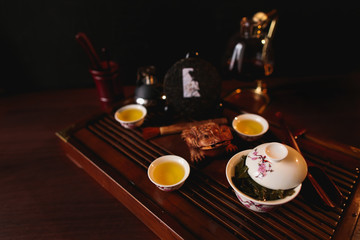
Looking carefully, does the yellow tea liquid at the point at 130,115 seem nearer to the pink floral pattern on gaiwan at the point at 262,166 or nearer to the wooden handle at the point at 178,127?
the wooden handle at the point at 178,127

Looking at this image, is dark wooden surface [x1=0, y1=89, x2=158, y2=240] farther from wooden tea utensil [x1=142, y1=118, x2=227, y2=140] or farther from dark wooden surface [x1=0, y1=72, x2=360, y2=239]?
wooden tea utensil [x1=142, y1=118, x2=227, y2=140]

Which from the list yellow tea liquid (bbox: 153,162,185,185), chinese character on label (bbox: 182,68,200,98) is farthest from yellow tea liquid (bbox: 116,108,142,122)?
yellow tea liquid (bbox: 153,162,185,185)

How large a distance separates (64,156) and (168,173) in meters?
0.66

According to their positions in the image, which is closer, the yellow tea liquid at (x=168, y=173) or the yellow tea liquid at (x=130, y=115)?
the yellow tea liquid at (x=168, y=173)

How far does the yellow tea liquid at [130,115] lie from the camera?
138 cm

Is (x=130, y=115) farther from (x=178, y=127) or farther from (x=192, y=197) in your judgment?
(x=192, y=197)

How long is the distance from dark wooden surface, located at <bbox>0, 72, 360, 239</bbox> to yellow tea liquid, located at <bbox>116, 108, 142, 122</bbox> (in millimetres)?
357

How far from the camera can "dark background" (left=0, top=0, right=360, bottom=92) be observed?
66.5 inches

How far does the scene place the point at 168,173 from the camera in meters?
1.05

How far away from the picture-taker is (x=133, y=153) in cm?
120

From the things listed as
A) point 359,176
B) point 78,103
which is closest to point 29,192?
point 78,103

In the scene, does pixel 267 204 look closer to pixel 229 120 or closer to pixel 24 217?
pixel 229 120

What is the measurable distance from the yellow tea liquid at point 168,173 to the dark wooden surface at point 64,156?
0.20 meters

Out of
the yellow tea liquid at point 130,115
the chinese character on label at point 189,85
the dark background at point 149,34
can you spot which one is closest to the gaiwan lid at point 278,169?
the chinese character on label at point 189,85
